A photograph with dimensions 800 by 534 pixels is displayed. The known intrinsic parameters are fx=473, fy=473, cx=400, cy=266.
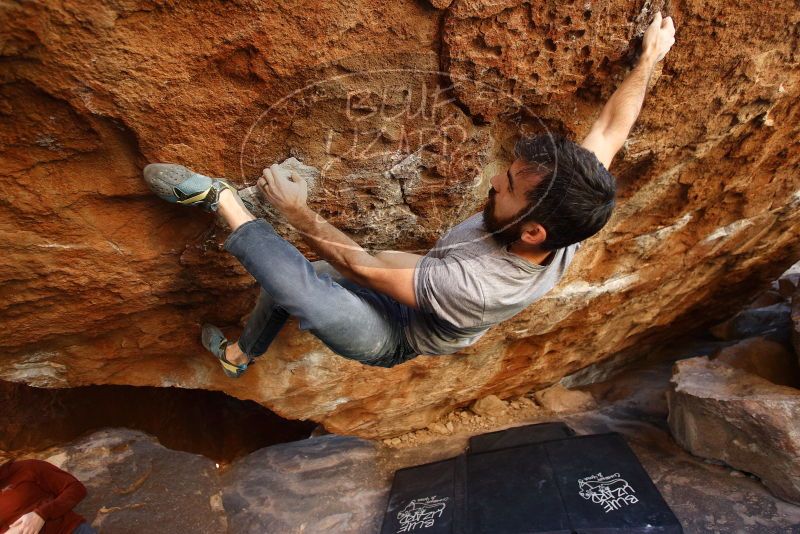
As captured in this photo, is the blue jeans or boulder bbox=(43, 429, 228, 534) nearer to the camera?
the blue jeans

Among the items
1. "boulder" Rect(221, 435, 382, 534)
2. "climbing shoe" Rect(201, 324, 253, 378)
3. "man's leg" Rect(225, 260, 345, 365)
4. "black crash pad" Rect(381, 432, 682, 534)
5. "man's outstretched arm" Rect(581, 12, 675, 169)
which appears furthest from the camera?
"boulder" Rect(221, 435, 382, 534)

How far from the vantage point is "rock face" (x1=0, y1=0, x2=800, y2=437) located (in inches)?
43.3

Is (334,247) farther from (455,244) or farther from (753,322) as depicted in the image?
(753,322)

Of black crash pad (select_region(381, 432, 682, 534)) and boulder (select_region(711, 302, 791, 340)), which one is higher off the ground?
boulder (select_region(711, 302, 791, 340))

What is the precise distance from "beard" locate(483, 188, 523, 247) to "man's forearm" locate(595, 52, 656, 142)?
0.50 metres

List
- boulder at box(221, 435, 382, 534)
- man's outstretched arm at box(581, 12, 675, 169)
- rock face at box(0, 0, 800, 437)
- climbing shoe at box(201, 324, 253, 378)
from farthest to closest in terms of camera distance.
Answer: boulder at box(221, 435, 382, 534), climbing shoe at box(201, 324, 253, 378), man's outstretched arm at box(581, 12, 675, 169), rock face at box(0, 0, 800, 437)

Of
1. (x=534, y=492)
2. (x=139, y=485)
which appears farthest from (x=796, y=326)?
(x=139, y=485)

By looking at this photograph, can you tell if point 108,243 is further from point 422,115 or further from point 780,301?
point 780,301

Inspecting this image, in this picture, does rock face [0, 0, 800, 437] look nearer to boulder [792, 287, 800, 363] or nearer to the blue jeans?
the blue jeans

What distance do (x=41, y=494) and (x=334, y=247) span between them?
7.16 feet

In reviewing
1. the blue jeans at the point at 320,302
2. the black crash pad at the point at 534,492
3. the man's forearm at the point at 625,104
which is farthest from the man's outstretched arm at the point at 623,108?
the black crash pad at the point at 534,492

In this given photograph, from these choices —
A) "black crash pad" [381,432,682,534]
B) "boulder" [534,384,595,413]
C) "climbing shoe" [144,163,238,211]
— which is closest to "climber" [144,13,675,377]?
"climbing shoe" [144,163,238,211]

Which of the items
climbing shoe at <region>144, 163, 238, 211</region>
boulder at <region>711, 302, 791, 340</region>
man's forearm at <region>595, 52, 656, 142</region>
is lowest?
climbing shoe at <region>144, 163, 238, 211</region>

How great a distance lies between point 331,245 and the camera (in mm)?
1330
